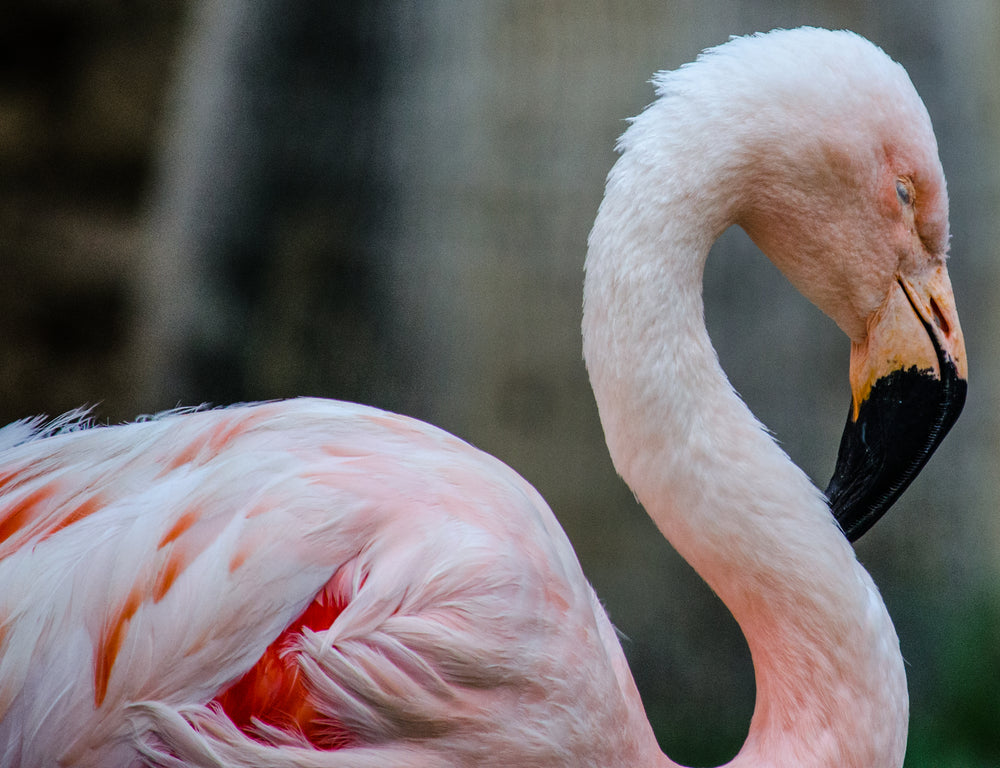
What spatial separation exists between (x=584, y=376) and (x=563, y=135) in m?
0.81

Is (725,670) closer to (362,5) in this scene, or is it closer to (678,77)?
(678,77)

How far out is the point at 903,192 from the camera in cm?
151

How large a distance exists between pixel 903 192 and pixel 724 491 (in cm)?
56

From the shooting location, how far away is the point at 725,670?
3105mm

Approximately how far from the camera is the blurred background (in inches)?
121

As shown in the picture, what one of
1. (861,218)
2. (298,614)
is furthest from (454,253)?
(298,614)

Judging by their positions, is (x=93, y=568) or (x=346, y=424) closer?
(x=93, y=568)

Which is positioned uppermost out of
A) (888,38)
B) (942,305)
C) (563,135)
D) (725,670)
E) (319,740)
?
(888,38)

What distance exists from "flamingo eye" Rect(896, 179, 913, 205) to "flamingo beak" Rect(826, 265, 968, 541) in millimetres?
125

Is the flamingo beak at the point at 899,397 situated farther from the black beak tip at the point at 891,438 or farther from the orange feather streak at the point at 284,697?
the orange feather streak at the point at 284,697

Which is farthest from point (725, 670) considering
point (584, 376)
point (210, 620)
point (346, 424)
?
point (210, 620)

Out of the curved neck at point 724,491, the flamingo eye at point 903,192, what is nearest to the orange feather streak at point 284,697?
the curved neck at point 724,491

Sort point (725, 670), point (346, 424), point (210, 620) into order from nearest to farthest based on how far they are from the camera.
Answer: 1. point (210, 620)
2. point (346, 424)
3. point (725, 670)

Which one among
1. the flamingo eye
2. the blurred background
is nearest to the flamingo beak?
the flamingo eye
